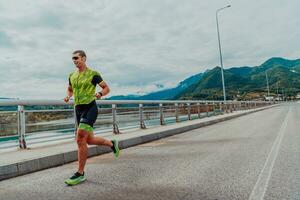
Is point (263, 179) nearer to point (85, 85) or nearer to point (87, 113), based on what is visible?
point (87, 113)

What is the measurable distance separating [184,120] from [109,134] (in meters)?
9.06

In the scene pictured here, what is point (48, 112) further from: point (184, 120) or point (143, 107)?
point (184, 120)

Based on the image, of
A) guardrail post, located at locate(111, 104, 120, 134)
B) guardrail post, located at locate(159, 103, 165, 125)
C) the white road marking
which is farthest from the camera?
guardrail post, located at locate(159, 103, 165, 125)

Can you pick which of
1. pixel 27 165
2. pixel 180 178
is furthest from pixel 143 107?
pixel 180 178

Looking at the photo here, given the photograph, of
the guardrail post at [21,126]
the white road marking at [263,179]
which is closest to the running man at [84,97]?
the white road marking at [263,179]

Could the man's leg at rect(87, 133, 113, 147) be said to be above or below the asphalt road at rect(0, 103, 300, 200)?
above

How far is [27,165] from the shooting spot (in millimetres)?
6484

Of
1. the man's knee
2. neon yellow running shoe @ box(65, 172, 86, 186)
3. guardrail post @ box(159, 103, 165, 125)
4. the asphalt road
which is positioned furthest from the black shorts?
guardrail post @ box(159, 103, 165, 125)

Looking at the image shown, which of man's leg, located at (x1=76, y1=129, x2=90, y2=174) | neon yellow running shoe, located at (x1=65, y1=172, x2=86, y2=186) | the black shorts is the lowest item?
neon yellow running shoe, located at (x1=65, y1=172, x2=86, y2=186)

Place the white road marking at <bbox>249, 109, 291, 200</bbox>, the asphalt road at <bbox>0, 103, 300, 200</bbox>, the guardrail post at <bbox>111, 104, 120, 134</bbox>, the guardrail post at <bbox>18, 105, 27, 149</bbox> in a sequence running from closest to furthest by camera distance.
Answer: the white road marking at <bbox>249, 109, 291, 200</bbox>, the asphalt road at <bbox>0, 103, 300, 200</bbox>, the guardrail post at <bbox>18, 105, 27, 149</bbox>, the guardrail post at <bbox>111, 104, 120, 134</bbox>

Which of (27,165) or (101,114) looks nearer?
(27,165)

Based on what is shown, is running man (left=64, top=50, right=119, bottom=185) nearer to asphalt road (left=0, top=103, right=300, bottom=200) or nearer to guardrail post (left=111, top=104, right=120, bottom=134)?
asphalt road (left=0, top=103, right=300, bottom=200)

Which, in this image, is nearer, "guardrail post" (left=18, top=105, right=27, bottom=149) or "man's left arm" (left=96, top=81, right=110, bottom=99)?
"man's left arm" (left=96, top=81, right=110, bottom=99)

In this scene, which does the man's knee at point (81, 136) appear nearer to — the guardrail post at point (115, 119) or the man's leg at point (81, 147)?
the man's leg at point (81, 147)
